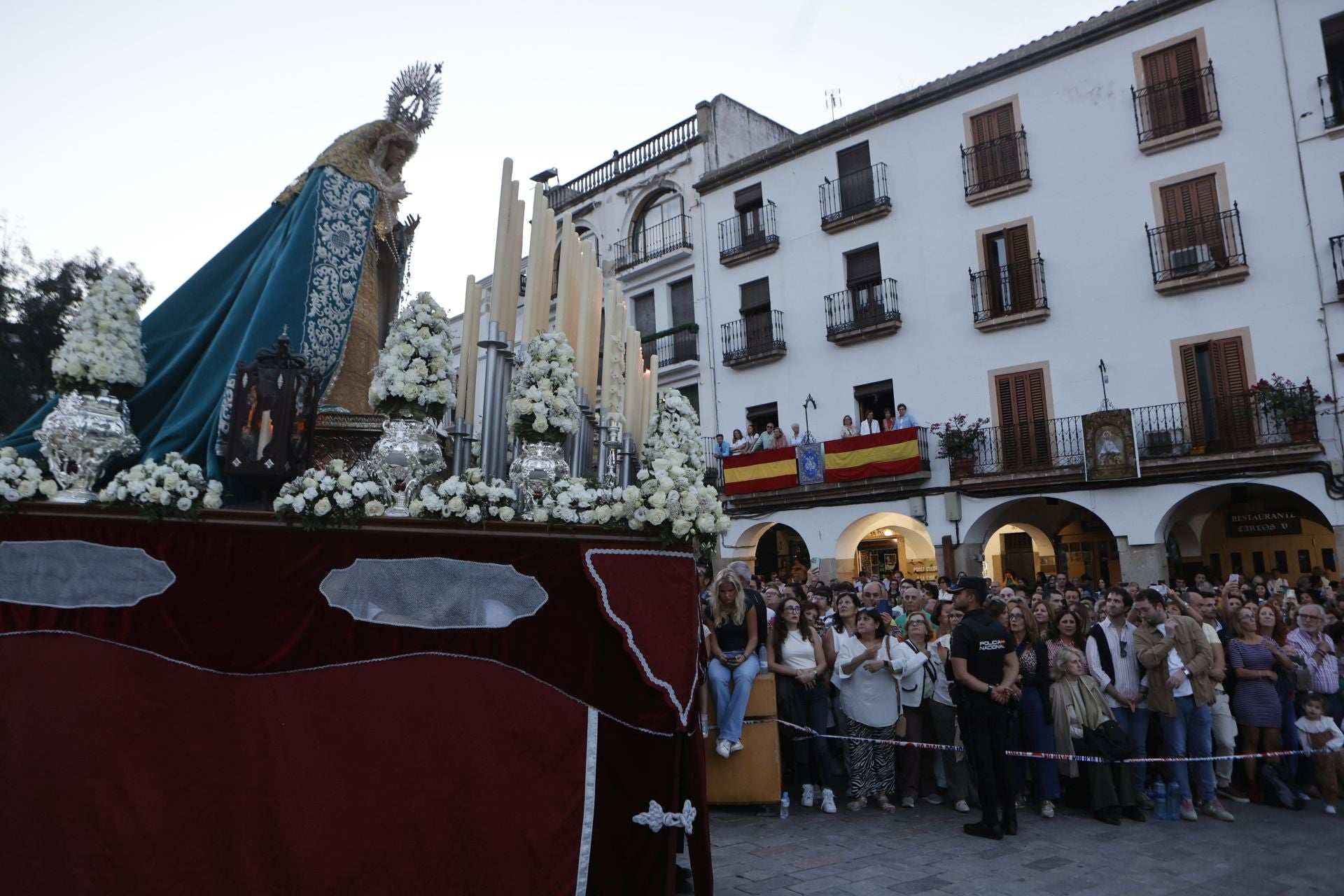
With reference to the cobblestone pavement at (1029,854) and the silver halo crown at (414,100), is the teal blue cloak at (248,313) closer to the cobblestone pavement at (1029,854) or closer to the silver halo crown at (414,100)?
the silver halo crown at (414,100)

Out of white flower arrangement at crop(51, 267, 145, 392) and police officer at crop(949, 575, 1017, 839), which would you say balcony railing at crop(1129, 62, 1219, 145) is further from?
white flower arrangement at crop(51, 267, 145, 392)

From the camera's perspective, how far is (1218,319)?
52.3ft

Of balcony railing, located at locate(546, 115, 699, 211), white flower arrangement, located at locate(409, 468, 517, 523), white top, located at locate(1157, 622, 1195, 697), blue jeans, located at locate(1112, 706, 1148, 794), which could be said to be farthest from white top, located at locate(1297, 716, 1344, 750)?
balcony railing, located at locate(546, 115, 699, 211)

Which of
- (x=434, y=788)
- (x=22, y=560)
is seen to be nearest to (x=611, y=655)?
(x=434, y=788)

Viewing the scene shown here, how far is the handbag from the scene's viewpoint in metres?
6.64

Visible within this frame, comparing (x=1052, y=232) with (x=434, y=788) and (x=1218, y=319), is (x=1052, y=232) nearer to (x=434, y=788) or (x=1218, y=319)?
(x=1218, y=319)

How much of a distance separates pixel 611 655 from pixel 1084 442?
15.0m

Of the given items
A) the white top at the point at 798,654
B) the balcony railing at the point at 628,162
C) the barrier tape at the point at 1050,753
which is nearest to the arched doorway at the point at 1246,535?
the barrier tape at the point at 1050,753

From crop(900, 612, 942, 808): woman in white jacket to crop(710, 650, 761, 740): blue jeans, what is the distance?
1.26 metres

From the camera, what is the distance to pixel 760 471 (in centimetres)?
2073

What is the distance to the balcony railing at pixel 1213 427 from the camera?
15.1 metres

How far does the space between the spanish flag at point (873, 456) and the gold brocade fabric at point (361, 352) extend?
14.8m

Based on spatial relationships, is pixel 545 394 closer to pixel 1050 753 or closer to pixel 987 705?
pixel 987 705

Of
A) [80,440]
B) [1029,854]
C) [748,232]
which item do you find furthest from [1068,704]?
[748,232]
